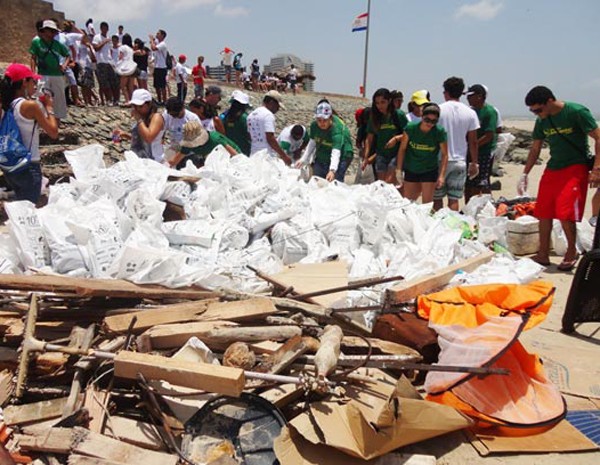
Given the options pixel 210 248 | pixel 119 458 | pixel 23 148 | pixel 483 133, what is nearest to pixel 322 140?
pixel 483 133

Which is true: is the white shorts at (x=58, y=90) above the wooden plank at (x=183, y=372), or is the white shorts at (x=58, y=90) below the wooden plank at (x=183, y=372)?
above

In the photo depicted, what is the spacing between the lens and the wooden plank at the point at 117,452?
223cm

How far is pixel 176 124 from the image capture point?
6012 millimetres

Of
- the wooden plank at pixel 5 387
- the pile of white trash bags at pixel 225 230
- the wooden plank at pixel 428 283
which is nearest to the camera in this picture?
the wooden plank at pixel 5 387

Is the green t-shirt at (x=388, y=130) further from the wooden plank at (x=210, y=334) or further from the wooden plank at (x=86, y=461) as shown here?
the wooden plank at (x=86, y=461)

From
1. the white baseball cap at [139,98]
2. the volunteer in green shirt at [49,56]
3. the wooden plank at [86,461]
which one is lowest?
the wooden plank at [86,461]

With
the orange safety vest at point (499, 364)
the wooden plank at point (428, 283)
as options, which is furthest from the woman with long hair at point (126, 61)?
the orange safety vest at point (499, 364)

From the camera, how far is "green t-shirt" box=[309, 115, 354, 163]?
634cm

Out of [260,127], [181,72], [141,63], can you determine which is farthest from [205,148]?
[181,72]

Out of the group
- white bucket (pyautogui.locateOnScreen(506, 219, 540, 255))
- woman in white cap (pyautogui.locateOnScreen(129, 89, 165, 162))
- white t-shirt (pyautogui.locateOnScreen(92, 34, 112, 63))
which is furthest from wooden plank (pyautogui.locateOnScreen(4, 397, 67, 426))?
white t-shirt (pyautogui.locateOnScreen(92, 34, 112, 63))

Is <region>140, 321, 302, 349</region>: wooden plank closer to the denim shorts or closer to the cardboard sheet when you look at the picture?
the cardboard sheet

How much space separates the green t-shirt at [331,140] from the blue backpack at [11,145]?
3.43m

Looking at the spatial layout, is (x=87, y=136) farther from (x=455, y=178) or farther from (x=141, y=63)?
(x=455, y=178)

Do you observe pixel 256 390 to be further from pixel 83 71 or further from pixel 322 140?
pixel 83 71
